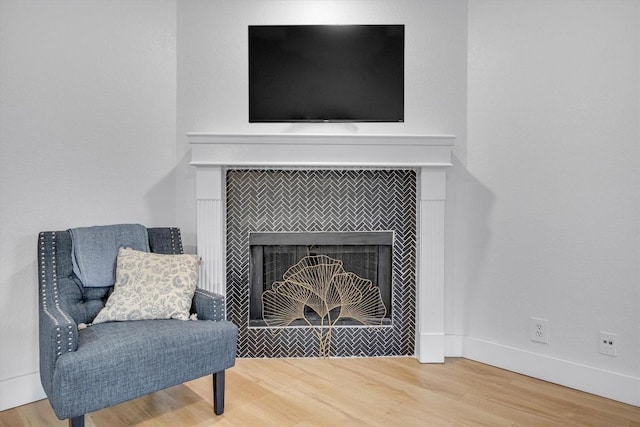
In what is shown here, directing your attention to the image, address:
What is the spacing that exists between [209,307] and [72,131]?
128 centimetres

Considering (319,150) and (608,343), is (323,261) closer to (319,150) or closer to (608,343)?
(319,150)

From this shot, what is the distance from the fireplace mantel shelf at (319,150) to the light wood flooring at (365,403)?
1276 millimetres

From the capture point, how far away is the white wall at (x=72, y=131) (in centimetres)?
200

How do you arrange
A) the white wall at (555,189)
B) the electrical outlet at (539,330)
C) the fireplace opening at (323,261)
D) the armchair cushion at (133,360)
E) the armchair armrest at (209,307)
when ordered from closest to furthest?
1. the armchair cushion at (133,360)
2. the armchair armrest at (209,307)
3. the white wall at (555,189)
4. the electrical outlet at (539,330)
5. the fireplace opening at (323,261)

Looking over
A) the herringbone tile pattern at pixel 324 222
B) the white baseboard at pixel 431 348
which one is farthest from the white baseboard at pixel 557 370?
the herringbone tile pattern at pixel 324 222

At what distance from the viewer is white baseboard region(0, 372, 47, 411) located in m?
1.97

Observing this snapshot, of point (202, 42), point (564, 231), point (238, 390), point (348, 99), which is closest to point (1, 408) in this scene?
point (238, 390)

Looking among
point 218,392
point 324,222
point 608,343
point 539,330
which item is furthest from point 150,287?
point 608,343

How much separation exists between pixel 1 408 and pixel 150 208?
1.27 m

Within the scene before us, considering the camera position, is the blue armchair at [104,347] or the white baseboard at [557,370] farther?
the white baseboard at [557,370]

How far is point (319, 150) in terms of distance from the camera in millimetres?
2463

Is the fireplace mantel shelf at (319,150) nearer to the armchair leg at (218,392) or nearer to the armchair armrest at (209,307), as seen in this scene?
the armchair armrest at (209,307)

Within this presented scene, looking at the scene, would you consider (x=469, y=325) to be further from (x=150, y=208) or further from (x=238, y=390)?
(x=150, y=208)

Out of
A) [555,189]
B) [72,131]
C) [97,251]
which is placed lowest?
[97,251]
